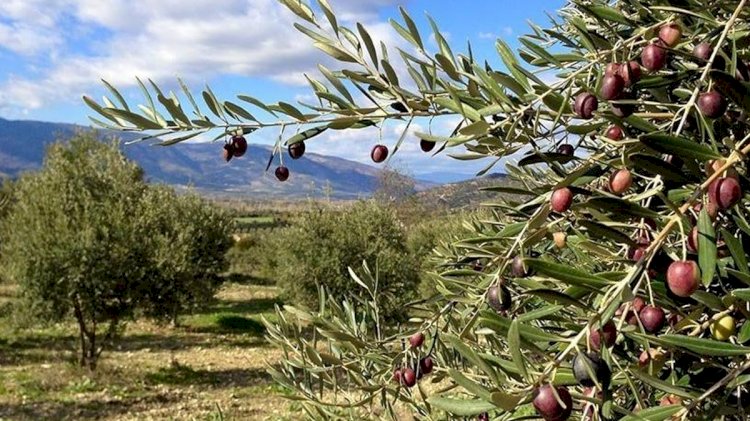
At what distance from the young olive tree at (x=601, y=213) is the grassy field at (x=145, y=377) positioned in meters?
8.88

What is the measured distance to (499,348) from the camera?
6.31ft

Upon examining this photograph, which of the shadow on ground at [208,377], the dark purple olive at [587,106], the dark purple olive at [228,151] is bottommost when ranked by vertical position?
the shadow on ground at [208,377]

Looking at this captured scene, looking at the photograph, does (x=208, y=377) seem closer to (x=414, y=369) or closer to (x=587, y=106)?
(x=414, y=369)

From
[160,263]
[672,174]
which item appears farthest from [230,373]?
[672,174]

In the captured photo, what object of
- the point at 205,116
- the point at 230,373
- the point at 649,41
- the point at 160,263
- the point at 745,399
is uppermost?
the point at 649,41

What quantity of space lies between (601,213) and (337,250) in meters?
21.4

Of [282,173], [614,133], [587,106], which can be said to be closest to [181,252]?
[282,173]

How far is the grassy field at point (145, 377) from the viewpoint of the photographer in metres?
12.5

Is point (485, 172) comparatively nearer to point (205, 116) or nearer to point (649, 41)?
point (649, 41)

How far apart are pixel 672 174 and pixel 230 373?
Answer: 16696mm

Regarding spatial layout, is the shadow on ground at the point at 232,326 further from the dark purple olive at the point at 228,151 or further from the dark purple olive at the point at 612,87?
the dark purple olive at the point at 612,87

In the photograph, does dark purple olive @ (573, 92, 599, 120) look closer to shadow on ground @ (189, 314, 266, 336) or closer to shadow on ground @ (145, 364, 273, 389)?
shadow on ground @ (145, 364, 273, 389)

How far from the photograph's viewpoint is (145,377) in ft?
49.6

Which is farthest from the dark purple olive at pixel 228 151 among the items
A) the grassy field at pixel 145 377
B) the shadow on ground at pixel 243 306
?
the shadow on ground at pixel 243 306
